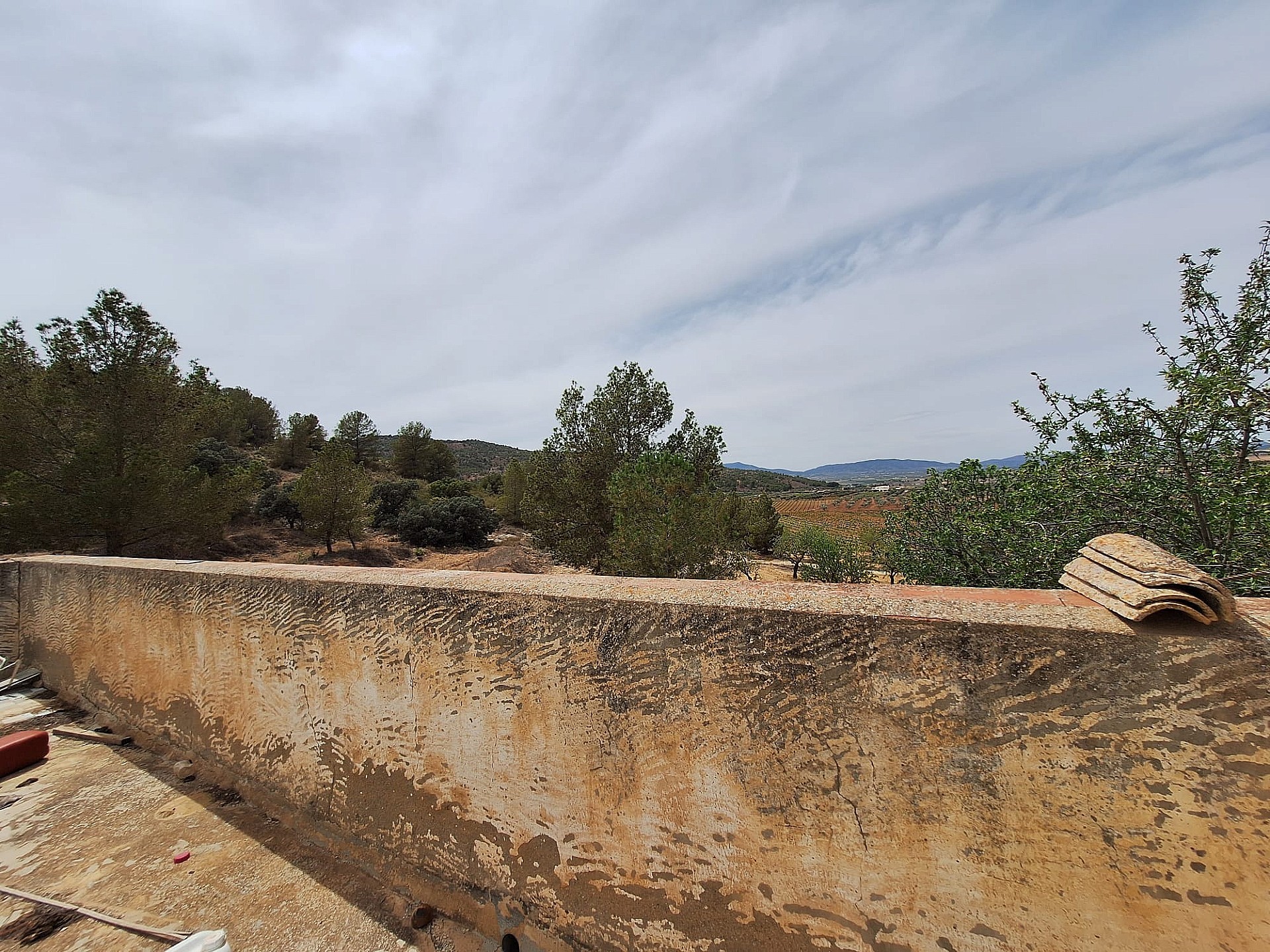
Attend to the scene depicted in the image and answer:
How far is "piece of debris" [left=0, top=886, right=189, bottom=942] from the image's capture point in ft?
5.29

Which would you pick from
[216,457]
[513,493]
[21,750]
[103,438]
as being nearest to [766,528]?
[513,493]

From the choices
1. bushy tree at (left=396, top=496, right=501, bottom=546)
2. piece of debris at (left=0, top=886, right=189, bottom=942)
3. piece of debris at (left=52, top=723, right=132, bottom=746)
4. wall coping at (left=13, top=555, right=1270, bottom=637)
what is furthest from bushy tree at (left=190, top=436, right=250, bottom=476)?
wall coping at (left=13, top=555, right=1270, bottom=637)

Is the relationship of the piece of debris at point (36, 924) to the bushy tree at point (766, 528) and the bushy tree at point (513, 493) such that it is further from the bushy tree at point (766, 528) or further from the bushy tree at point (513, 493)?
the bushy tree at point (513, 493)

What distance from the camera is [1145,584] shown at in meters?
0.99

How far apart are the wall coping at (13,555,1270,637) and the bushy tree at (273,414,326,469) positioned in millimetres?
32463

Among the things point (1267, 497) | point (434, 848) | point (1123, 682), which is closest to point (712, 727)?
point (1123, 682)

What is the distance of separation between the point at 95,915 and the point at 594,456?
35.4 ft

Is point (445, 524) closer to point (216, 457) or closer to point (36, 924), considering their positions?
point (216, 457)

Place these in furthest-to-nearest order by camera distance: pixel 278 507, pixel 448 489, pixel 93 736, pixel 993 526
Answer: pixel 448 489 < pixel 278 507 < pixel 993 526 < pixel 93 736

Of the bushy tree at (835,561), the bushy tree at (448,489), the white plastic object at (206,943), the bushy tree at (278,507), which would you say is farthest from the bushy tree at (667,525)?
the bushy tree at (448,489)

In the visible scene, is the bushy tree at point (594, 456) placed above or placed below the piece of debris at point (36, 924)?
above

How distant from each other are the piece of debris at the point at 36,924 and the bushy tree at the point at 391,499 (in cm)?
2203

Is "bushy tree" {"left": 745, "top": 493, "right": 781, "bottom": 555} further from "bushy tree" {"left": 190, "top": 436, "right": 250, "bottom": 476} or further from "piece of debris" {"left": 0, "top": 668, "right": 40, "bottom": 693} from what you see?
"piece of debris" {"left": 0, "top": 668, "right": 40, "bottom": 693}

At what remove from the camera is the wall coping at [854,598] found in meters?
0.99
